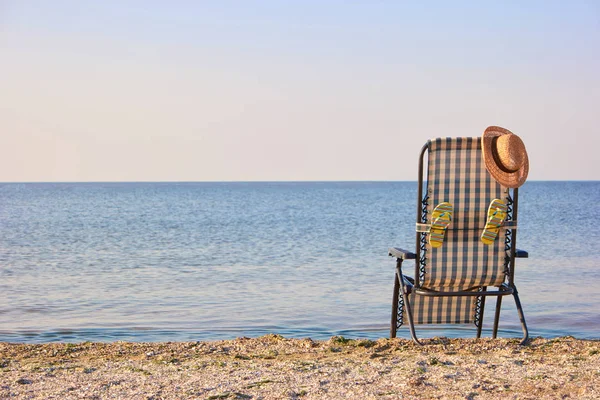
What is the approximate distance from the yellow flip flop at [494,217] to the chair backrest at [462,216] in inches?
2.2

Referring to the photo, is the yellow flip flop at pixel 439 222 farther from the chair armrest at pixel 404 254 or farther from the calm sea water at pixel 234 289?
the calm sea water at pixel 234 289

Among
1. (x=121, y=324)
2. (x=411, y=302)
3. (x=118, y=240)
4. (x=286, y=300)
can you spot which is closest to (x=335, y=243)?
(x=118, y=240)

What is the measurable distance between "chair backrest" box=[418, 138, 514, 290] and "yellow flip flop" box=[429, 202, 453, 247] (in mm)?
45

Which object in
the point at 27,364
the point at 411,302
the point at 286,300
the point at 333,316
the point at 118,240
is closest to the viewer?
the point at 27,364

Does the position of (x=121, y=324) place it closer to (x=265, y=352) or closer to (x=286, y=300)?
(x=286, y=300)

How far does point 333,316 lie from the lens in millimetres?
7918

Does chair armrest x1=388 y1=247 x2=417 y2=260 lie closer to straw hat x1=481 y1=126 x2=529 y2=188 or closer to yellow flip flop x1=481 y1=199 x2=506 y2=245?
yellow flip flop x1=481 y1=199 x2=506 y2=245

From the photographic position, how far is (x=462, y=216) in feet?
16.2

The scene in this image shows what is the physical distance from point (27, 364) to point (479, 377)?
9.16 ft

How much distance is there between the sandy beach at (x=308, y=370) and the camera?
3.72 metres

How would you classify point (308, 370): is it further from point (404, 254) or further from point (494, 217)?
point (494, 217)

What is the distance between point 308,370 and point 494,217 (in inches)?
64.5

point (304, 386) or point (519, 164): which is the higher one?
point (519, 164)

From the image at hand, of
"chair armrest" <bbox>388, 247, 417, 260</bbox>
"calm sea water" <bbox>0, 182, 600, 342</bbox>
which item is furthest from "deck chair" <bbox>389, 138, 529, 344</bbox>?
"calm sea water" <bbox>0, 182, 600, 342</bbox>
